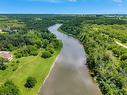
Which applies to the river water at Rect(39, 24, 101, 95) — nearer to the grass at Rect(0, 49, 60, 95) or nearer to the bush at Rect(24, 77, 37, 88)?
the grass at Rect(0, 49, 60, 95)

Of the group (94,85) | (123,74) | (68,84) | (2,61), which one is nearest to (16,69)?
(2,61)

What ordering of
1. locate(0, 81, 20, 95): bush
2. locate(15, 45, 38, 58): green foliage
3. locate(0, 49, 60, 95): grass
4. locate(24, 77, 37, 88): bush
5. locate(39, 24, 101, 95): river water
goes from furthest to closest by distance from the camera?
1. locate(15, 45, 38, 58): green foliage
2. locate(0, 49, 60, 95): grass
3. locate(24, 77, 37, 88): bush
4. locate(39, 24, 101, 95): river water
5. locate(0, 81, 20, 95): bush

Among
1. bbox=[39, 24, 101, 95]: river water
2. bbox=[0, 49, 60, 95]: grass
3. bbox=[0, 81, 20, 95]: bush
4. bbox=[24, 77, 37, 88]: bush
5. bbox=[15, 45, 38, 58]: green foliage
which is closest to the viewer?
bbox=[0, 81, 20, 95]: bush

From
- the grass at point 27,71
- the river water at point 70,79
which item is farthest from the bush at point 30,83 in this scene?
the river water at point 70,79

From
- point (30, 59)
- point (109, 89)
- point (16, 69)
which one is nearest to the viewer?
point (109, 89)

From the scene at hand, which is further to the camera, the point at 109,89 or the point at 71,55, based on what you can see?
the point at 71,55

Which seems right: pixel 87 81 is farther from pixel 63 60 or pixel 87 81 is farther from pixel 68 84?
pixel 63 60

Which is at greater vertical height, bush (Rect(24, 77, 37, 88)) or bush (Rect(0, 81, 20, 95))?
bush (Rect(0, 81, 20, 95))

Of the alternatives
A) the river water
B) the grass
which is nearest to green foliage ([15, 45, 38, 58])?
the grass

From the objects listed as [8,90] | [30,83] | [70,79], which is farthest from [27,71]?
[8,90]
